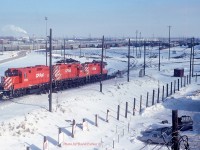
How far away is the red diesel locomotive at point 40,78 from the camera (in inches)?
1307

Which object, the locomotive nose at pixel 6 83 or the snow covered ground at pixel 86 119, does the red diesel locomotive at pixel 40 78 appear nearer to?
the locomotive nose at pixel 6 83

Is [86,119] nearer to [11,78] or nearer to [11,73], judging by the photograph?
[11,78]

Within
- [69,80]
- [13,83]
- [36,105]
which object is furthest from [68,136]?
[69,80]

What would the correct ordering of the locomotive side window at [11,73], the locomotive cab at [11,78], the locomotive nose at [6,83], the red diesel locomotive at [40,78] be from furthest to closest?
1. the locomotive side window at [11,73]
2. the red diesel locomotive at [40,78]
3. the locomotive cab at [11,78]
4. the locomotive nose at [6,83]

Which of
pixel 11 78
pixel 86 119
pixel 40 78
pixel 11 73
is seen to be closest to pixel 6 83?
pixel 11 78

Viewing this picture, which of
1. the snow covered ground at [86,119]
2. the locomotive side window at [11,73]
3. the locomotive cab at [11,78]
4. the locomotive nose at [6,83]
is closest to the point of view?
the snow covered ground at [86,119]

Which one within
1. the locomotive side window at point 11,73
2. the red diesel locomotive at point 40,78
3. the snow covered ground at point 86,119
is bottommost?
the snow covered ground at point 86,119

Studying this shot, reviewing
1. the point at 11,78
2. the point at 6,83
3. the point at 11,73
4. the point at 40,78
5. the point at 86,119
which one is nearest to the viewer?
the point at 86,119

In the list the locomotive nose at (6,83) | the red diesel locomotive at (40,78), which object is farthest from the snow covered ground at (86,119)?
the locomotive nose at (6,83)

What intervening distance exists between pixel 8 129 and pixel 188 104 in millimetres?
22931

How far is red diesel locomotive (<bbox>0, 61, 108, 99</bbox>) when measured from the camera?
33188 mm

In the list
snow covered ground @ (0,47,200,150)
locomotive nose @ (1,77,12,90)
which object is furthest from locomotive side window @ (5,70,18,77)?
snow covered ground @ (0,47,200,150)

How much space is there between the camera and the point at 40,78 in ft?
127

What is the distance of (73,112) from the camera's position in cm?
2853
